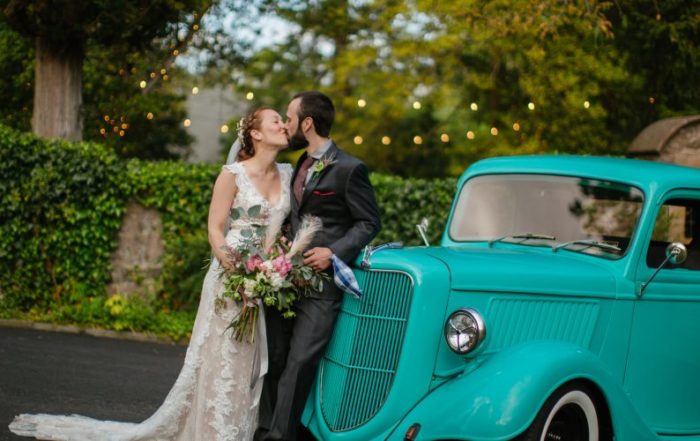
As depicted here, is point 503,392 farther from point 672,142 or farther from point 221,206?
point 672,142

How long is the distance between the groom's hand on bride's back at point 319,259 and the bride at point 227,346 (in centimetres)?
42

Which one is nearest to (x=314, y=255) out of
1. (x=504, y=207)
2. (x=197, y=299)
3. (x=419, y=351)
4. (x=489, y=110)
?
(x=419, y=351)

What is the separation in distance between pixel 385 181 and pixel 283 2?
33.8 ft

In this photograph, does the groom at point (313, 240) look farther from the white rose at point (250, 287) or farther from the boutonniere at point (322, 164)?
the white rose at point (250, 287)

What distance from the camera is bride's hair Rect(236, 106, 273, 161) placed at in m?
5.48

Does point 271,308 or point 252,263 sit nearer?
point 252,263

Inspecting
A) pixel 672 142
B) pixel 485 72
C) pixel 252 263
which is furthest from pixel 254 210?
pixel 485 72

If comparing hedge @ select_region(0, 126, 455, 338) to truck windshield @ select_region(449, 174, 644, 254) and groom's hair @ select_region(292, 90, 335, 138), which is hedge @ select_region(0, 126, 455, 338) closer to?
truck windshield @ select_region(449, 174, 644, 254)

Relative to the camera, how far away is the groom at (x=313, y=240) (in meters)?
5.00

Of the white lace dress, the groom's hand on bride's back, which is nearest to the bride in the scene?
the white lace dress

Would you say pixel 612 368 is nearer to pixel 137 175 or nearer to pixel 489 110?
pixel 137 175

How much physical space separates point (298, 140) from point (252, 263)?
0.82 metres

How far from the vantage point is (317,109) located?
17.4 feet

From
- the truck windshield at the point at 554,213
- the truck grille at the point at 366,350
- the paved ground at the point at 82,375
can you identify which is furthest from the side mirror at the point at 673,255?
the paved ground at the point at 82,375
